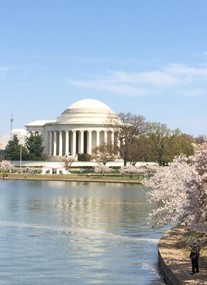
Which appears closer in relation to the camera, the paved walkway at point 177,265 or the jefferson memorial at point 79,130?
the paved walkway at point 177,265

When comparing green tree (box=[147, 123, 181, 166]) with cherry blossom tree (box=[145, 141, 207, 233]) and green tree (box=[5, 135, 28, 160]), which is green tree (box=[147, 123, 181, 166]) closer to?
green tree (box=[5, 135, 28, 160])

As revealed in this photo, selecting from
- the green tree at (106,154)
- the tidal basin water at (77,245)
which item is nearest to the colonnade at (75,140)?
the green tree at (106,154)

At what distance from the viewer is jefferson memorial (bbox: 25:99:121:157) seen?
500ft

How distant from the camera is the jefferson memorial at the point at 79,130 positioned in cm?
15250

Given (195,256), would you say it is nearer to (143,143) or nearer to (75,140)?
(143,143)

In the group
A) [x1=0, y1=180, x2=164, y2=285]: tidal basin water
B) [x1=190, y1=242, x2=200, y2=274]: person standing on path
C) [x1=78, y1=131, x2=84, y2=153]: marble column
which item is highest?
[x1=78, y1=131, x2=84, y2=153]: marble column

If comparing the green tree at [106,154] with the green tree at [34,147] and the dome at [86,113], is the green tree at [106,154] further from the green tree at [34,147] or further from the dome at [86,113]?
A: the green tree at [34,147]

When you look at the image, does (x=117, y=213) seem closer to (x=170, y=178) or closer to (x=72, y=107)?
(x=170, y=178)

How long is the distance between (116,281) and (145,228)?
1383cm

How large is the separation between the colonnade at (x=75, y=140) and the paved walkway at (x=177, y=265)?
415 feet

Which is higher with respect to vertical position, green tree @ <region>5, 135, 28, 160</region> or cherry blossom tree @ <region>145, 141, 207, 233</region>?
green tree @ <region>5, 135, 28, 160</region>

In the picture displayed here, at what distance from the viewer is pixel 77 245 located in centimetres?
2744

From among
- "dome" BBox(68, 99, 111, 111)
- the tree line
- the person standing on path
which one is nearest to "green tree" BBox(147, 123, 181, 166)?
the tree line

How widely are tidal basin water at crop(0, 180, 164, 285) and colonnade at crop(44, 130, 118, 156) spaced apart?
105m
